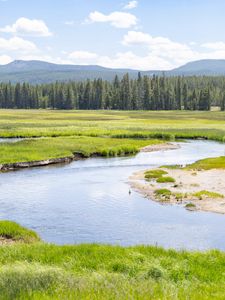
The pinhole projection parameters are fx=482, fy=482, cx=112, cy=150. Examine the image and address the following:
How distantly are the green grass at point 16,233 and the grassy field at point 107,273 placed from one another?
5.68 metres

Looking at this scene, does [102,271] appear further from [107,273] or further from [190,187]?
[190,187]

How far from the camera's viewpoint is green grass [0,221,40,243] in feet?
84.4

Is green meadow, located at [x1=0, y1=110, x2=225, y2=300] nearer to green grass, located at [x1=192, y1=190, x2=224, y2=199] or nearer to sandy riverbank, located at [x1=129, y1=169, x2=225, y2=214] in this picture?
sandy riverbank, located at [x1=129, y1=169, x2=225, y2=214]

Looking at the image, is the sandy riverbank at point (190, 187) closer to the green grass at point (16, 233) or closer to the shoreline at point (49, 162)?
the shoreline at point (49, 162)

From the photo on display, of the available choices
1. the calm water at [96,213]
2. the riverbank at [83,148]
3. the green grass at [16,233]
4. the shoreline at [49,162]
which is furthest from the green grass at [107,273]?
the riverbank at [83,148]

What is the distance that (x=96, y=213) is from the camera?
33406mm

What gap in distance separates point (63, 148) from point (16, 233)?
43.1m

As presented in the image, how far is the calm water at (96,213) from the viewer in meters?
27.5

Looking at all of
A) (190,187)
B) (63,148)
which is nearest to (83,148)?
(63,148)

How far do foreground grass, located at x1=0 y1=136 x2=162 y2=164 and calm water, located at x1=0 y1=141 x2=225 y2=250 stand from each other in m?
6.31

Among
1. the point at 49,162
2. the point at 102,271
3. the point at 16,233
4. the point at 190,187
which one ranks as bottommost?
the point at 49,162

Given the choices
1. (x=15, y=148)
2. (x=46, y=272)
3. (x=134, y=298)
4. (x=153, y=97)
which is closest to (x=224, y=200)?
(x=46, y=272)

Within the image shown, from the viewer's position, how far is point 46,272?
1409 centimetres

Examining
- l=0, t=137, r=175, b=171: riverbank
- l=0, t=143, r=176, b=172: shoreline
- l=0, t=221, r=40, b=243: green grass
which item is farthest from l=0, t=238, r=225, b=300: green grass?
l=0, t=137, r=175, b=171: riverbank
